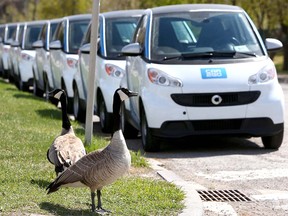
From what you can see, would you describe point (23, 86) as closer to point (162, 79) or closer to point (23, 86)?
point (23, 86)

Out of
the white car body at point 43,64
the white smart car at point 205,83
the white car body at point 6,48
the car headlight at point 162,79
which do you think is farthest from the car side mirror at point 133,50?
the white car body at point 6,48

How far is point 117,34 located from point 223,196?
727 centimetres

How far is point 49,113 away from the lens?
56.8 feet

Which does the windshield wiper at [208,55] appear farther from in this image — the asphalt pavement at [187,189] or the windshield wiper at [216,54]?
the asphalt pavement at [187,189]

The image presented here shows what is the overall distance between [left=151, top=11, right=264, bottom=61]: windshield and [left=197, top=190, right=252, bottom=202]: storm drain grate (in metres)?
3.44

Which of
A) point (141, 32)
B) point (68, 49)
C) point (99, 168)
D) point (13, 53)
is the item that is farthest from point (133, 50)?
point (13, 53)

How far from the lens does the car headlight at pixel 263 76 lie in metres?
12.2

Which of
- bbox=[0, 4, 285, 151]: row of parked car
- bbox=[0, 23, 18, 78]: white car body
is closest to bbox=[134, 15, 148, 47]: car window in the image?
bbox=[0, 4, 285, 151]: row of parked car

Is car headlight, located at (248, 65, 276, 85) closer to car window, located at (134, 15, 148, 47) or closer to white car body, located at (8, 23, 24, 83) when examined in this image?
car window, located at (134, 15, 148, 47)

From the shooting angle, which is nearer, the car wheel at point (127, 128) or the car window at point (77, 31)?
the car wheel at point (127, 128)

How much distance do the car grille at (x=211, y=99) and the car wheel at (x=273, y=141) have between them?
0.70 meters

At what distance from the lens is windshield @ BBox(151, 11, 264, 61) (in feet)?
41.6

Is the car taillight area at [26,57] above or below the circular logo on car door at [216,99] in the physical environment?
below

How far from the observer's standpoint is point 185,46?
12805mm
